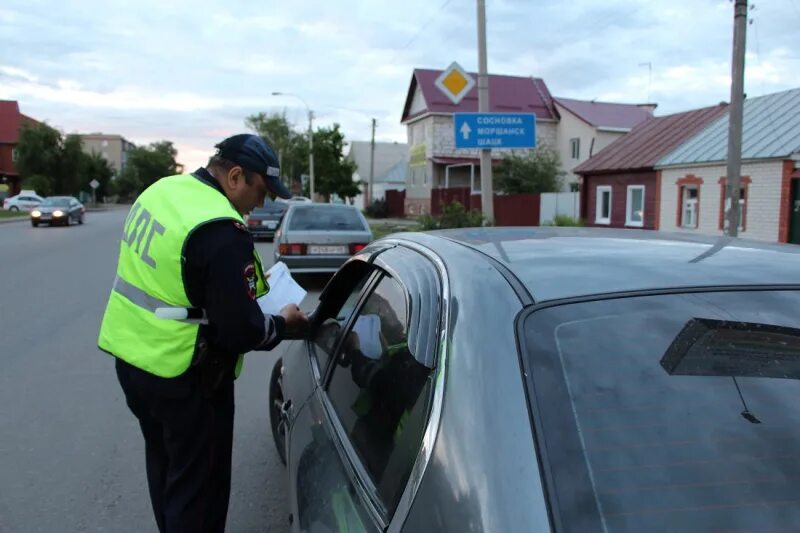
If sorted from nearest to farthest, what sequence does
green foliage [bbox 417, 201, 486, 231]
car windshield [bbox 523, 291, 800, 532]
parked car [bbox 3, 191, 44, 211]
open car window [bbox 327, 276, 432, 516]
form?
1. car windshield [bbox 523, 291, 800, 532]
2. open car window [bbox 327, 276, 432, 516]
3. green foliage [bbox 417, 201, 486, 231]
4. parked car [bbox 3, 191, 44, 211]

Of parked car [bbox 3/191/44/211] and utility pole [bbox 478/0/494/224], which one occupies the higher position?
utility pole [bbox 478/0/494/224]

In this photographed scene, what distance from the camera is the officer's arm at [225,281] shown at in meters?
2.20

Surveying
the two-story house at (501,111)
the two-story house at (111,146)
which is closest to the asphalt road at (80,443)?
the two-story house at (501,111)

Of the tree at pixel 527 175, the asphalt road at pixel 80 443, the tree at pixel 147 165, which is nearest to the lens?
the asphalt road at pixel 80 443

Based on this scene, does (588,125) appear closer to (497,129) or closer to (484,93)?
(484,93)

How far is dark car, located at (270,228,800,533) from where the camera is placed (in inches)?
49.8

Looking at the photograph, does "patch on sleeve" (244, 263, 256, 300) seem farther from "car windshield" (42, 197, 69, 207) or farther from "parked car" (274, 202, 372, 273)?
"car windshield" (42, 197, 69, 207)

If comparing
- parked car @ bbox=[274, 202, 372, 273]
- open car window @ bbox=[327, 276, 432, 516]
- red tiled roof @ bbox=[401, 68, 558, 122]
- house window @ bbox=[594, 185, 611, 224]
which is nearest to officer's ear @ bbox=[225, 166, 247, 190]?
open car window @ bbox=[327, 276, 432, 516]

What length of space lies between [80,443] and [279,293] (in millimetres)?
2333

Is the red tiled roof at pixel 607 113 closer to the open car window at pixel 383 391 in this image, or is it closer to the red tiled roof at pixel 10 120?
the open car window at pixel 383 391

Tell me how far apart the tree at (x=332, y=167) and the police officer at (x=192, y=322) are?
5044 cm

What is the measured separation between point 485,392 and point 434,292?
44 cm

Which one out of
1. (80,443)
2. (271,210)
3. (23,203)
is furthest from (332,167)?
(80,443)

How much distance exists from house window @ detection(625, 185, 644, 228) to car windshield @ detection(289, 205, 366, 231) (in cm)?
1558
